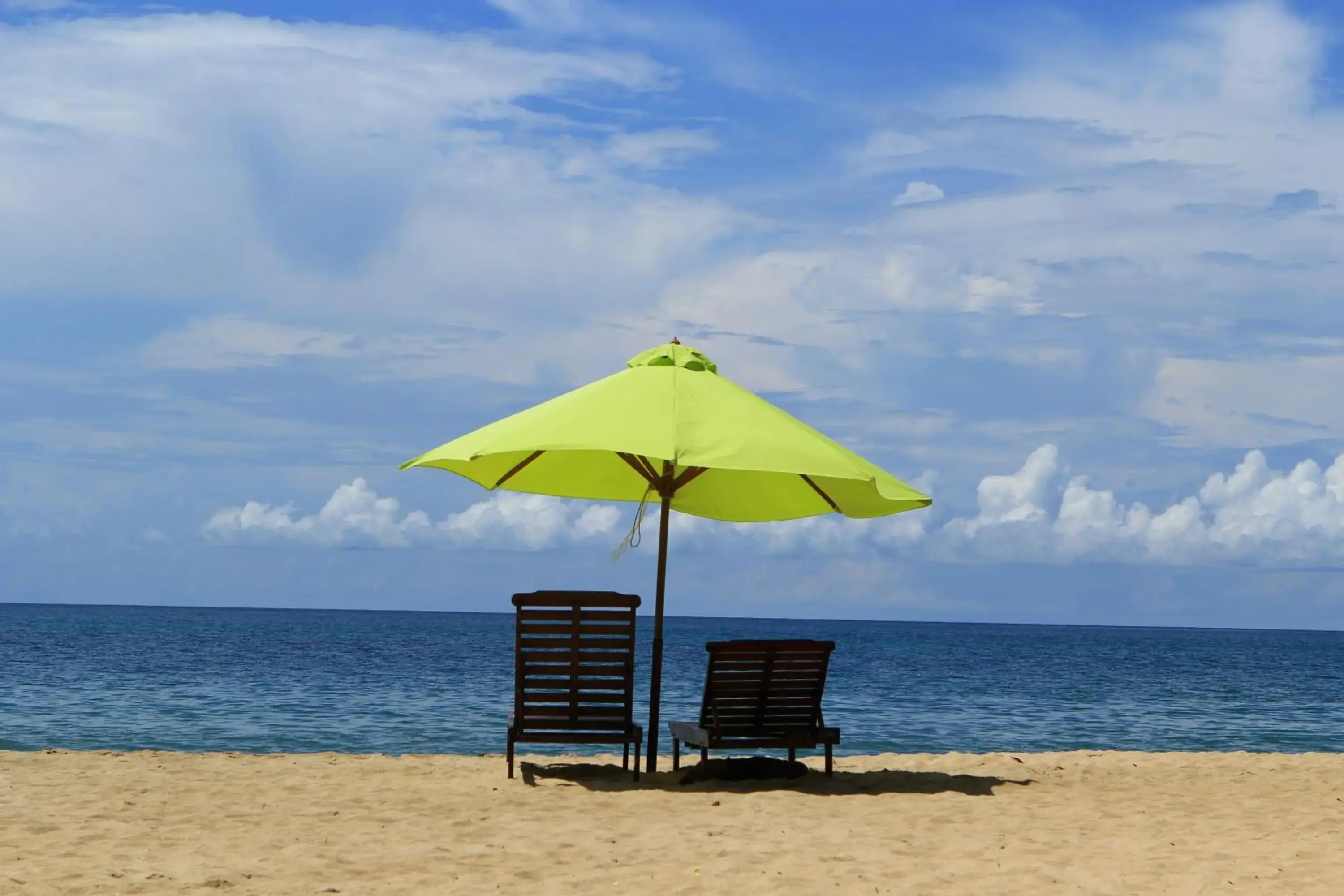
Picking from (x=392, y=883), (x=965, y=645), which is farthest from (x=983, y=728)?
(x=965, y=645)

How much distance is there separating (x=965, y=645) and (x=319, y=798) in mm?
74796

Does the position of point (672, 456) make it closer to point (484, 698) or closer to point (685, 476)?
point (685, 476)

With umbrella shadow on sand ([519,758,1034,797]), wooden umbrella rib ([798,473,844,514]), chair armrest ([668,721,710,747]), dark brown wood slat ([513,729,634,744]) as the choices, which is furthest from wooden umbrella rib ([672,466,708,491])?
umbrella shadow on sand ([519,758,1034,797])

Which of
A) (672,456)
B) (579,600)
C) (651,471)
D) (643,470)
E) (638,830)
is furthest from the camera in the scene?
(651,471)

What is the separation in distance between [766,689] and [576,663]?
1.26m

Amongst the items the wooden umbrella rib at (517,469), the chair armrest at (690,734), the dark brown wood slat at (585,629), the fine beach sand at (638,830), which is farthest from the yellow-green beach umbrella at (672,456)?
the fine beach sand at (638,830)

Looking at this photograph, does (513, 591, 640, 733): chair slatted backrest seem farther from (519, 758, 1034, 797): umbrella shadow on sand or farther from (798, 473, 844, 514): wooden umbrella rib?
(798, 473, 844, 514): wooden umbrella rib

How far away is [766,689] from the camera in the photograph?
8422 mm

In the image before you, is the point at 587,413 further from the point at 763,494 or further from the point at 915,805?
the point at 915,805

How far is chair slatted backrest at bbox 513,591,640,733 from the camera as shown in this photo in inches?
323

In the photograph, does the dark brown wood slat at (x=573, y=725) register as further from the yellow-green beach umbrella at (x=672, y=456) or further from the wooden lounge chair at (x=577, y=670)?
the yellow-green beach umbrella at (x=672, y=456)

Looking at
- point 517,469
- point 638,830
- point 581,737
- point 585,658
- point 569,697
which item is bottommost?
point 638,830

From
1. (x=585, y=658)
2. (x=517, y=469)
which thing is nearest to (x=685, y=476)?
(x=517, y=469)

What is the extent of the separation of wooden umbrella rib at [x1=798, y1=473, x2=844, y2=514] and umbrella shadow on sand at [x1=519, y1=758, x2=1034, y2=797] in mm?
1885
